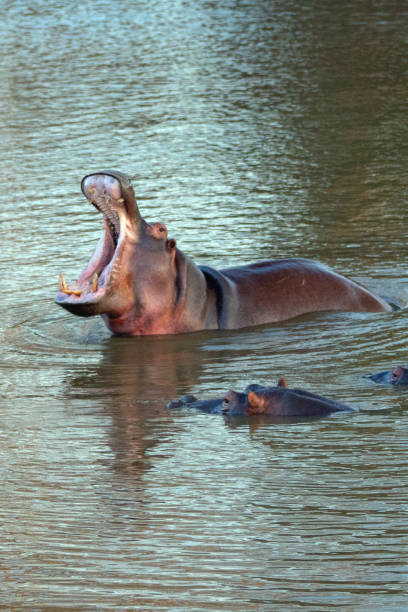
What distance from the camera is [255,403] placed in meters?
5.27

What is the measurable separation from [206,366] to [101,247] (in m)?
0.91

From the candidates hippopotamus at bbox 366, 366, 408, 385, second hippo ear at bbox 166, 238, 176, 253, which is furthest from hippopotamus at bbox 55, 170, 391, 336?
hippopotamus at bbox 366, 366, 408, 385

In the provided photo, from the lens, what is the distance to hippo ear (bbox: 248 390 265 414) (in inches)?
206

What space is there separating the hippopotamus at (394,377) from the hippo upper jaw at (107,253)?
63.2 inches

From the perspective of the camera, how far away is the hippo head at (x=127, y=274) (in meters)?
6.65

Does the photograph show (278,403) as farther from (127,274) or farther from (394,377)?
(127,274)

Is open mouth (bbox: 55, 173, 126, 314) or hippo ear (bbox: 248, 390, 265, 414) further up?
open mouth (bbox: 55, 173, 126, 314)

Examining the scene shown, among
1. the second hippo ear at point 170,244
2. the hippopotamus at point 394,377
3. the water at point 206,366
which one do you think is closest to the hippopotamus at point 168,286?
the second hippo ear at point 170,244

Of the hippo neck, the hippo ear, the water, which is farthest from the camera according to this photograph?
the hippo neck

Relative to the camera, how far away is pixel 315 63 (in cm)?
1723

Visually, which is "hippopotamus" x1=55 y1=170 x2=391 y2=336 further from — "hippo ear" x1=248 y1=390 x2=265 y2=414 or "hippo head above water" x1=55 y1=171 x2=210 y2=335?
"hippo ear" x1=248 y1=390 x2=265 y2=414

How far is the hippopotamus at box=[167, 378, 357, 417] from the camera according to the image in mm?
5270

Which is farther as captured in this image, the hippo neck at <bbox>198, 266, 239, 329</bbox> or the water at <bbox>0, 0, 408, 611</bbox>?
the hippo neck at <bbox>198, 266, 239, 329</bbox>

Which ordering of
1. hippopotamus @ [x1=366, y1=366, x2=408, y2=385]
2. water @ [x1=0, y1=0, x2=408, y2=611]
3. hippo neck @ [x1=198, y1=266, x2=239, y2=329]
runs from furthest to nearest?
1. hippo neck @ [x1=198, y1=266, x2=239, y2=329]
2. hippopotamus @ [x1=366, y1=366, x2=408, y2=385]
3. water @ [x1=0, y1=0, x2=408, y2=611]
